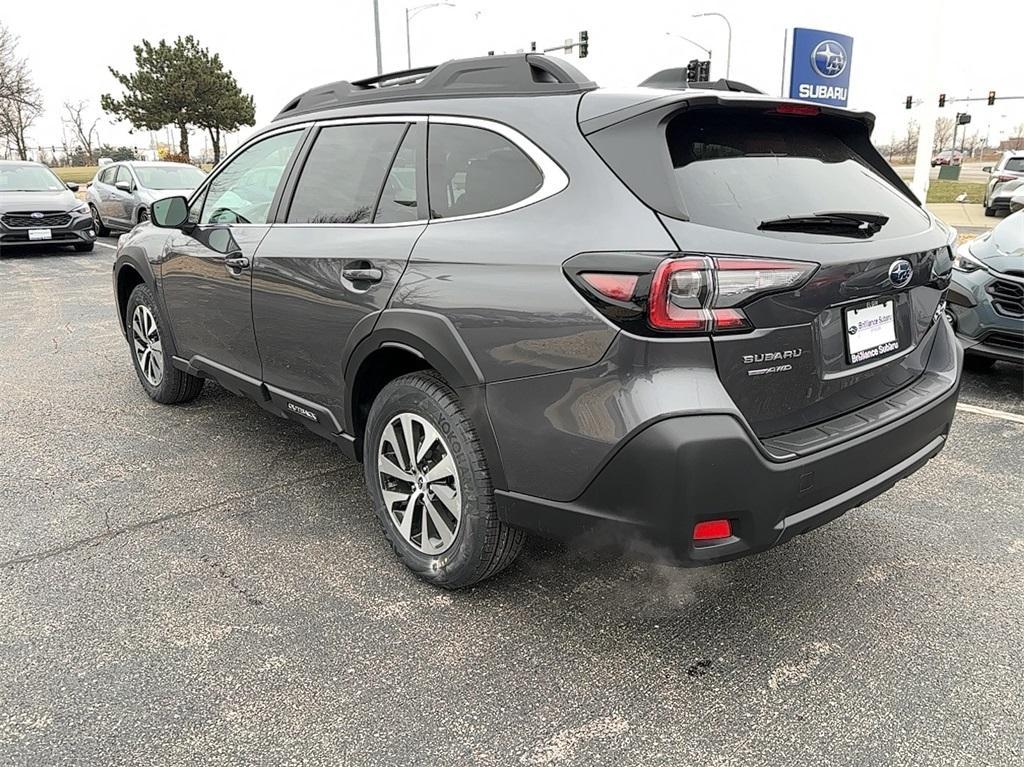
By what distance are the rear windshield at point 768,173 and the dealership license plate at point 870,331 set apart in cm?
27

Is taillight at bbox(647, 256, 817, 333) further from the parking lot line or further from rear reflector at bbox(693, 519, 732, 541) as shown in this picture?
the parking lot line

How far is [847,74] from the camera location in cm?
1636

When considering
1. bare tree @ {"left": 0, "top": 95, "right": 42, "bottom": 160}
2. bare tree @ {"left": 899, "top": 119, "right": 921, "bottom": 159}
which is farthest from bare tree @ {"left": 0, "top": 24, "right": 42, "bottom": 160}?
bare tree @ {"left": 899, "top": 119, "right": 921, "bottom": 159}

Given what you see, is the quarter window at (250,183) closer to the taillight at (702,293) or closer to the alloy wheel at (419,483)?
the alloy wheel at (419,483)

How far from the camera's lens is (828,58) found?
15.9 m

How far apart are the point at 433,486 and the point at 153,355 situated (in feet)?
9.64

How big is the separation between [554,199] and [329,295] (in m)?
1.08

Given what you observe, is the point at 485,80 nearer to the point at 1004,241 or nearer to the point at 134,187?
the point at 1004,241

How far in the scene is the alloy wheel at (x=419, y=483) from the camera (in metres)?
2.74

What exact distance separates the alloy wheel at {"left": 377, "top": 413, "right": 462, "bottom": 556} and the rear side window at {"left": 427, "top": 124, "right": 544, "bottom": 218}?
0.75m

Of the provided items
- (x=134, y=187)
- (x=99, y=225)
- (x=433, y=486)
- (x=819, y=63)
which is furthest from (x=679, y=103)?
(x=99, y=225)

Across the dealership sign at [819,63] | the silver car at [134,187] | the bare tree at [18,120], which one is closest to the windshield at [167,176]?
the silver car at [134,187]

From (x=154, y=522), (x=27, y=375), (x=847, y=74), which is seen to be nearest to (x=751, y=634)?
(x=154, y=522)

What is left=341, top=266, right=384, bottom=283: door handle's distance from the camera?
2836 mm
